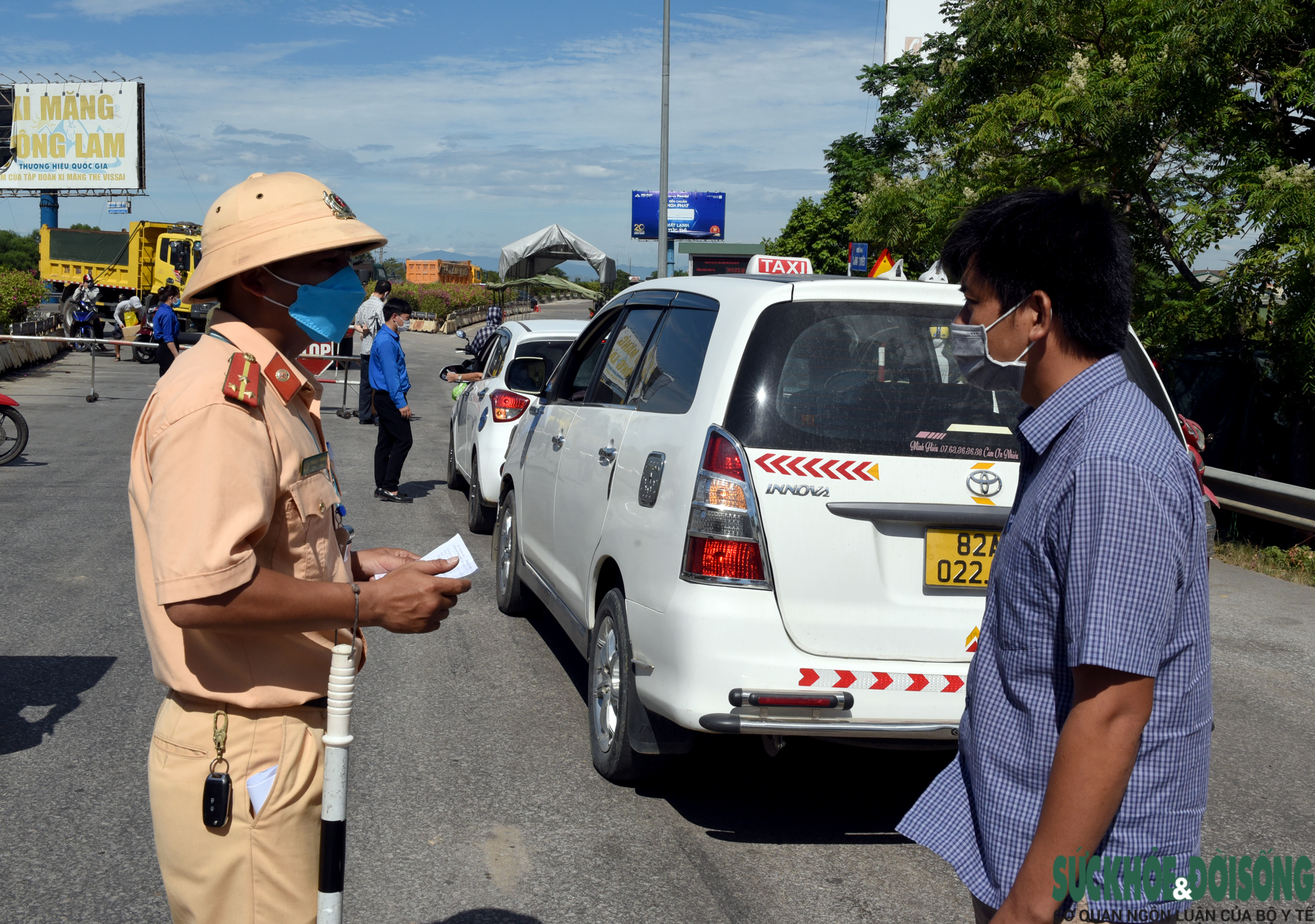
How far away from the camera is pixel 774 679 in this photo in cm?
374

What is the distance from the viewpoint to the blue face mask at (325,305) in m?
2.14

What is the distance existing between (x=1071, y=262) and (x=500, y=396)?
25.8 feet

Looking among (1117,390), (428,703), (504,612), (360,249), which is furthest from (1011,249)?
(504,612)

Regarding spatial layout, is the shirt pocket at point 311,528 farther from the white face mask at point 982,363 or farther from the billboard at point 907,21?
the billboard at point 907,21

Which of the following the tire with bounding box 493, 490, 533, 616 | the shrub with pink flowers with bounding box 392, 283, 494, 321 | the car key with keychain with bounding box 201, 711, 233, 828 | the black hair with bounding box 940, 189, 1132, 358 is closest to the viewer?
the black hair with bounding box 940, 189, 1132, 358

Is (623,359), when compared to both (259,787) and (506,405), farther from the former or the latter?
(506,405)

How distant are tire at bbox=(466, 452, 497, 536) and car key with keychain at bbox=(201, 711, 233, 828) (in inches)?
293

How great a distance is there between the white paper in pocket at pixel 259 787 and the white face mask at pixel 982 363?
1.45m

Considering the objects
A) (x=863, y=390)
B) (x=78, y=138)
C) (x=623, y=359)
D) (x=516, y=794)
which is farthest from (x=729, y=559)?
(x=78, y=138)

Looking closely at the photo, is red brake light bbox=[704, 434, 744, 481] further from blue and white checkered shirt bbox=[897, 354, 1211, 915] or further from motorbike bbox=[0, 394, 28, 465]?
motorbike bbox=[0, 394, 28, 465]

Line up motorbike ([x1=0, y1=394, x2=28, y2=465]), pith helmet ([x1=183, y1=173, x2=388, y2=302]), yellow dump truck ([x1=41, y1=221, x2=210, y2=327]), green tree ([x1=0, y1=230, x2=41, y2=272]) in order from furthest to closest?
green tree ([x1=0, y1=230, x2=41, y2=272]), yellow dump truck ([x1=41, y1=221, x2=210, y2=327]), motorbike ([x1=0, y1=394, x2=28, y2=465]), pith helmet ([x1=183, y1=173, x2=388, y2=302])

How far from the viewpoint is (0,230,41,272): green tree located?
320 feet

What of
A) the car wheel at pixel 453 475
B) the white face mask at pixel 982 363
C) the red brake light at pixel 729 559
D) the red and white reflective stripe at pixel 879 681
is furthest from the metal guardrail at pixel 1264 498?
the white face mask at pixel 982 363

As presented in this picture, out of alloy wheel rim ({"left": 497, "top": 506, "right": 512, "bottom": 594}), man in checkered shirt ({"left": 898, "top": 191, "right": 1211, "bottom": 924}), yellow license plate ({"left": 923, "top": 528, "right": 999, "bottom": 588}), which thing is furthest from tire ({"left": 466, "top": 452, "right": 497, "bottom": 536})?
man in checkered shirt ({"left": 898, "top": 191, "right": 1211, "bottom": 924})
